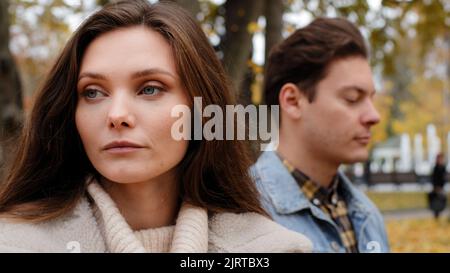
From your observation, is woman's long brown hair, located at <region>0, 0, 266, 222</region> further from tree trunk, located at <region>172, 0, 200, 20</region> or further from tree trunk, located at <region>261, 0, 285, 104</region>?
tree trunk, located at <region>261, 0, 285, 104</region>

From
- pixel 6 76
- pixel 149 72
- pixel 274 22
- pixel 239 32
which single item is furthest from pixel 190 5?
pixel 6 76

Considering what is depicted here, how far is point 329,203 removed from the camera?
10.9 feet

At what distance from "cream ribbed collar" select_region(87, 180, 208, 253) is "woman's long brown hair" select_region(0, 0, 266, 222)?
0.24 feet

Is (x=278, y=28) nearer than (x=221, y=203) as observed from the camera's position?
No

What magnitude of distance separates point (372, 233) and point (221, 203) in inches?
58.7

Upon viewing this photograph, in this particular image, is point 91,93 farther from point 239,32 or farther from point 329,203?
point 239,32

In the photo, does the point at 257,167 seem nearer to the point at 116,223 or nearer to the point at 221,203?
the point at 221,203

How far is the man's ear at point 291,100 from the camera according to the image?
3.28 meters

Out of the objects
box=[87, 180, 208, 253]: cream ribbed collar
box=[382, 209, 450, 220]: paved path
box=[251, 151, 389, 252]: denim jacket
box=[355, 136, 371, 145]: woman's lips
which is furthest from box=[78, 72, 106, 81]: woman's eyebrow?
box=[382, 209, 450, 220]: paved path

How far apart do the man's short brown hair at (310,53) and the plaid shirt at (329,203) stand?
1.42ft

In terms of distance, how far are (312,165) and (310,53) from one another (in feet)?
2.10

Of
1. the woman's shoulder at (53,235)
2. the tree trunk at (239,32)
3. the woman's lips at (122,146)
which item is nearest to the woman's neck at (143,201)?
the woman's shoulder at (53,235)
